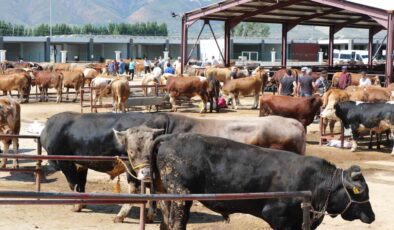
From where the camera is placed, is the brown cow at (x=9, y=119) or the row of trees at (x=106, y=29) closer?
the brown cow at (x=9, y=119)

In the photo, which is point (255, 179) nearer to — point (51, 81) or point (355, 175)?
point (355, 175)

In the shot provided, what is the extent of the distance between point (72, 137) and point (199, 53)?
68421 mm

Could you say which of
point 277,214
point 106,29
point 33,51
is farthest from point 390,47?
point 106,29

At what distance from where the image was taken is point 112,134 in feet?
33.5

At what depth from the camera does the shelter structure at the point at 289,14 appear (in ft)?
86.4

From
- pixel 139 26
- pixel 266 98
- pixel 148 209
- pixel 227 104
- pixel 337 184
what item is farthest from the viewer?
pixel 139 26

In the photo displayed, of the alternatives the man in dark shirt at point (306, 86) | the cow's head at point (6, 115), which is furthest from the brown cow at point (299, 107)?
the cow's head at point (6, 115)

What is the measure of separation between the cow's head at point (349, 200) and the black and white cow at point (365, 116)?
10.0m

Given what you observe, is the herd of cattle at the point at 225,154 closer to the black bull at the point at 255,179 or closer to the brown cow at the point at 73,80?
the black bull at the point at 255,179

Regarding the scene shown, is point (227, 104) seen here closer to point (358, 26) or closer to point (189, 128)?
point (189, 128)

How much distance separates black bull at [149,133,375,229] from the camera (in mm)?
6844

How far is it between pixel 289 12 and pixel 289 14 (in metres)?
0.92

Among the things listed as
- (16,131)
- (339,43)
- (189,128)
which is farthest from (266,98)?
(339,43)

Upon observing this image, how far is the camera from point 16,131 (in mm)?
13859
